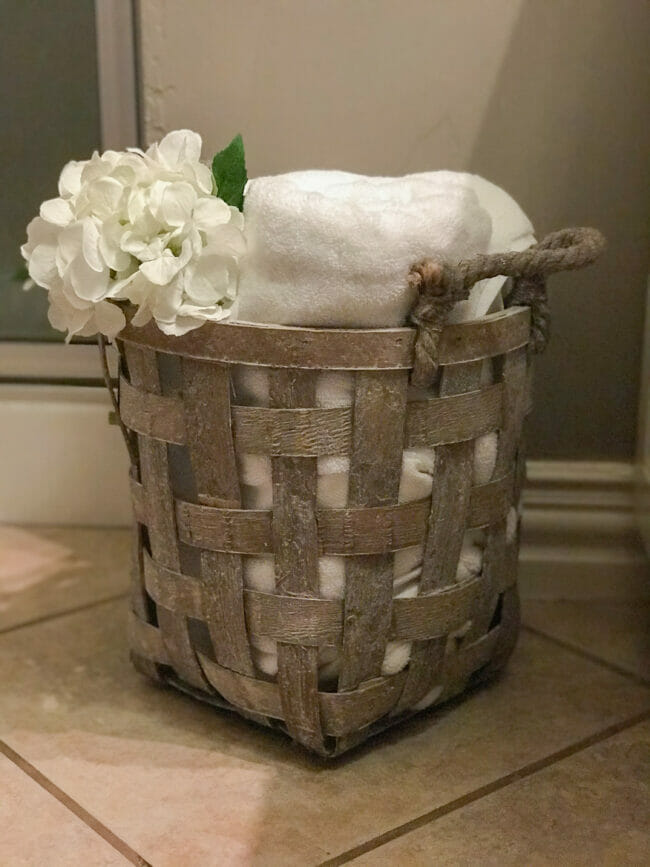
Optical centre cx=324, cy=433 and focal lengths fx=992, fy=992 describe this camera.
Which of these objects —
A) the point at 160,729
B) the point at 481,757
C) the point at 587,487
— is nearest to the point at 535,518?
the point at 587,487

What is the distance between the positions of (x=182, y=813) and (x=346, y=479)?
0.24 meters

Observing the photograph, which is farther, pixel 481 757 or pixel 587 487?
pixel 587 487

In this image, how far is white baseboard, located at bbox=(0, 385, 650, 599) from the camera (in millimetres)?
923

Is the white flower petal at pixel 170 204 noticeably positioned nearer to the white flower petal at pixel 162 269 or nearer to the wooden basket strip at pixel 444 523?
the white flower petal at pixel 162 269

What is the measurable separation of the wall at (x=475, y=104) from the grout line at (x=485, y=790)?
0.99 ft

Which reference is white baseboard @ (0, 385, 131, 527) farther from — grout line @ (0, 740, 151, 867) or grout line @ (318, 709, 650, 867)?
grout line @ (318, 709, 650, 867)

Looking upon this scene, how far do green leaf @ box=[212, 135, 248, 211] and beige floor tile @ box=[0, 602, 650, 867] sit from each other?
38 cm

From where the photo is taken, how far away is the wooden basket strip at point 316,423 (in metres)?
0.61

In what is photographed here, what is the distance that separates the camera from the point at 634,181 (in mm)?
876

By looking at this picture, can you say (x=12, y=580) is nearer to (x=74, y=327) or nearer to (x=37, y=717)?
(x=37, y=717)

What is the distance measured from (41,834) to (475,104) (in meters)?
0.67

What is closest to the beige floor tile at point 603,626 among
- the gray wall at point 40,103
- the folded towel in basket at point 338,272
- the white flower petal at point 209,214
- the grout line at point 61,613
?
the folded towel in basket at point 338,272

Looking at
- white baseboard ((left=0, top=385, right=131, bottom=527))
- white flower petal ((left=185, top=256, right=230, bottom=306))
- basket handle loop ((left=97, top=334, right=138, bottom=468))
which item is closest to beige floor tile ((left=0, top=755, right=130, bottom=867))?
basket handle loop ((left=97, top=334, right=138, bottom=468))

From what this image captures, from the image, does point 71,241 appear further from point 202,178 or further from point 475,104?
point 475,104
